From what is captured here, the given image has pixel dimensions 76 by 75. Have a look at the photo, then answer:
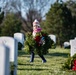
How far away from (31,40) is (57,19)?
1956 cm

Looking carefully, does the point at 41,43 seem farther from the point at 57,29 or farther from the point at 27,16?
the point at 27,16

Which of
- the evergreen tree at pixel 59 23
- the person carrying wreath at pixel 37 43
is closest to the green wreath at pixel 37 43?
the person carrying wreath at pixel 37 43

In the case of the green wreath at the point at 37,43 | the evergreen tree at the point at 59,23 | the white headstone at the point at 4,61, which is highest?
the evergreen tree at the point at 59,23

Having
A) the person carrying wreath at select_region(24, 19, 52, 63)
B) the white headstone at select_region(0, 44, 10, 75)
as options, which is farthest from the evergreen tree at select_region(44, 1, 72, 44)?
the white headstone at select_region(0, 44, 10, 75)

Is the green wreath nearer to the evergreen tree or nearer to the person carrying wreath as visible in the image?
the person carrying wreath

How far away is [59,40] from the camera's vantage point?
113 ft

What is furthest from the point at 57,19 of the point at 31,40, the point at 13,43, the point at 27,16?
the point at 13,43

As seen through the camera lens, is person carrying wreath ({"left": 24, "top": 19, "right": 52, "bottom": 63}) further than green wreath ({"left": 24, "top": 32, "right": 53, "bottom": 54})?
No

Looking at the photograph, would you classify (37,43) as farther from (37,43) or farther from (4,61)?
(4,61)


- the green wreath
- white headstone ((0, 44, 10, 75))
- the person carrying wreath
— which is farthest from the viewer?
the green wreath

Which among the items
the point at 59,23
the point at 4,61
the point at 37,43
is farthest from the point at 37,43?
the point at 59,23

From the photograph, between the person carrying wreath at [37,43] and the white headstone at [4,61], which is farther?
the person carrying wreath at [37,43]

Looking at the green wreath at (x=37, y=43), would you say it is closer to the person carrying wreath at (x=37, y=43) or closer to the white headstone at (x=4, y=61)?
the person carrying wreath at (x=37, y=43)

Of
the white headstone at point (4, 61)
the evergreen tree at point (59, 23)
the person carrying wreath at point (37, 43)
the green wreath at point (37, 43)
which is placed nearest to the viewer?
the white headstone at point (4, 61)
